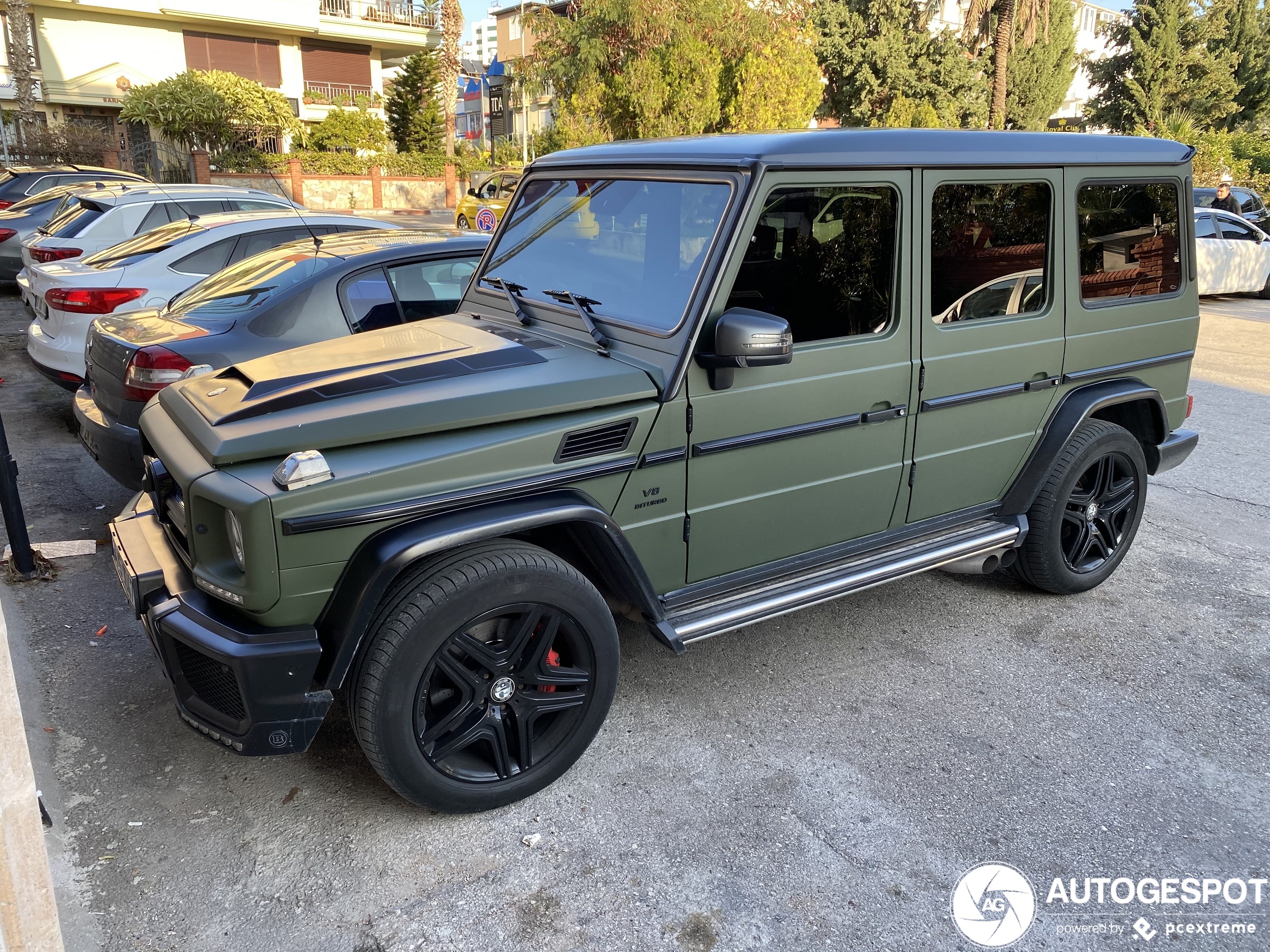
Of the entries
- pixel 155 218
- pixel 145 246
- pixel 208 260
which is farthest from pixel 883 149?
pixel 155 218

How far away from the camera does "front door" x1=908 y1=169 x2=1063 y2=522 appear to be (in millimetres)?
3805

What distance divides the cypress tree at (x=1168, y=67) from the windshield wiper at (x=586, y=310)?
1693 inches

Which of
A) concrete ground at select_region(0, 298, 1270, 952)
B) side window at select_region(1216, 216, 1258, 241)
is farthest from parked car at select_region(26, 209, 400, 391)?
side window at select_region(1216, 216, 1258, 241)

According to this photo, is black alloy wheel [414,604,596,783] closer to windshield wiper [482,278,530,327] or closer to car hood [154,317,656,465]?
car hood [154,317,656,465]

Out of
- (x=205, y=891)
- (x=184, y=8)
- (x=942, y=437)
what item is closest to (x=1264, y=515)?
(x=942, y=437)

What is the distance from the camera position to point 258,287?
564 cm

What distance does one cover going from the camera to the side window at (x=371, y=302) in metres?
5.36

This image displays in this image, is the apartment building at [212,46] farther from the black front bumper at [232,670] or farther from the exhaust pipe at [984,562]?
the exhaust pipe at [984,562]

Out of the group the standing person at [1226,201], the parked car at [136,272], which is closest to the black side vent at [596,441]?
the parked car at [136,272]

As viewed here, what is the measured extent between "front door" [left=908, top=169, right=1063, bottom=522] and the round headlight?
8.50ft

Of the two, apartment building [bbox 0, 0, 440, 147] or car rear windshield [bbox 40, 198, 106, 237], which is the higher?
apartment building [bbox 0, 0, 440, 147]

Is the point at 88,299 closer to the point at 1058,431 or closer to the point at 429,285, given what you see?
the point at 429,285

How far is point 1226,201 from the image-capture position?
58.2 ft

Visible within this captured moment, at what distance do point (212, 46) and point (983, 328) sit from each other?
39.8 m
